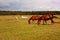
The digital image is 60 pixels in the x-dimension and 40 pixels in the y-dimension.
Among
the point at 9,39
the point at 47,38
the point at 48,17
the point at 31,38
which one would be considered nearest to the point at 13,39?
the point at 9,39

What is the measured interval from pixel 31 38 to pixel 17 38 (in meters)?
1.02

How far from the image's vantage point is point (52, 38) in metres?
13.7

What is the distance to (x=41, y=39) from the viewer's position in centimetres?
1341

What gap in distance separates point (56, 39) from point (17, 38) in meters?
2.82

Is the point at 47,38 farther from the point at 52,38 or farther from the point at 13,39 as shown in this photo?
the point at 13,39

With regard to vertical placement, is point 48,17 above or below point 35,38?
below

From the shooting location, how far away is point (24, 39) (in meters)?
13.5

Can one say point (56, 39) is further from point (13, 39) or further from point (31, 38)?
point (13, 39)

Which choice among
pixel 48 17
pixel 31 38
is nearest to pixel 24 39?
pixel 31 38

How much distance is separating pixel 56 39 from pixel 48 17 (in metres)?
12.3

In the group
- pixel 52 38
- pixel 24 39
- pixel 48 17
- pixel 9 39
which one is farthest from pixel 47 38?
pixel 48 17

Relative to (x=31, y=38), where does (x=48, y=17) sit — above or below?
below

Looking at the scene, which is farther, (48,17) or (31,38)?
(48,17)

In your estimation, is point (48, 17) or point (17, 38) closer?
point (17, 38)
